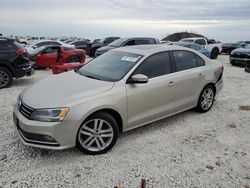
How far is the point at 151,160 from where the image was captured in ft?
11.8

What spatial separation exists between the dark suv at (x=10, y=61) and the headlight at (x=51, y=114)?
16.7 feet

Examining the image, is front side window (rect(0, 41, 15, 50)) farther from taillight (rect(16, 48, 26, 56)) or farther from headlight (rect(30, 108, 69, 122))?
headlight (rect(30, 108, 69, 122))

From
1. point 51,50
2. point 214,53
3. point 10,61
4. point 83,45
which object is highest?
point 10,61

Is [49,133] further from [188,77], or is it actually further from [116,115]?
[188,77]

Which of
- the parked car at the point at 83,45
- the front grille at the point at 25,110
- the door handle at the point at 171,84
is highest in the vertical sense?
the door handle at the point at 171,84

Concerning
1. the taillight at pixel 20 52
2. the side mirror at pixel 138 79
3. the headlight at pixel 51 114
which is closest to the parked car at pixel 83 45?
the taillight at pixel 20 52

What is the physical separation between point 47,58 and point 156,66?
27.8 ft

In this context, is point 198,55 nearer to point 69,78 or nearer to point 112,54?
point 112,54

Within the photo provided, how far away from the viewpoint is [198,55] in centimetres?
540

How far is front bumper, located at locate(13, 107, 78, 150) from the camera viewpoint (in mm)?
3291

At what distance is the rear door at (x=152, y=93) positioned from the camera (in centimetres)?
401

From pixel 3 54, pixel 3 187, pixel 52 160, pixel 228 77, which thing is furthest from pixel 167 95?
A: pixel 228 77

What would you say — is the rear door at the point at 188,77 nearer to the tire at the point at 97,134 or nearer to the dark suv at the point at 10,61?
the tire at the point at 97,134

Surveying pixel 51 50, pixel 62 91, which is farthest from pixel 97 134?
pixel 51 50
